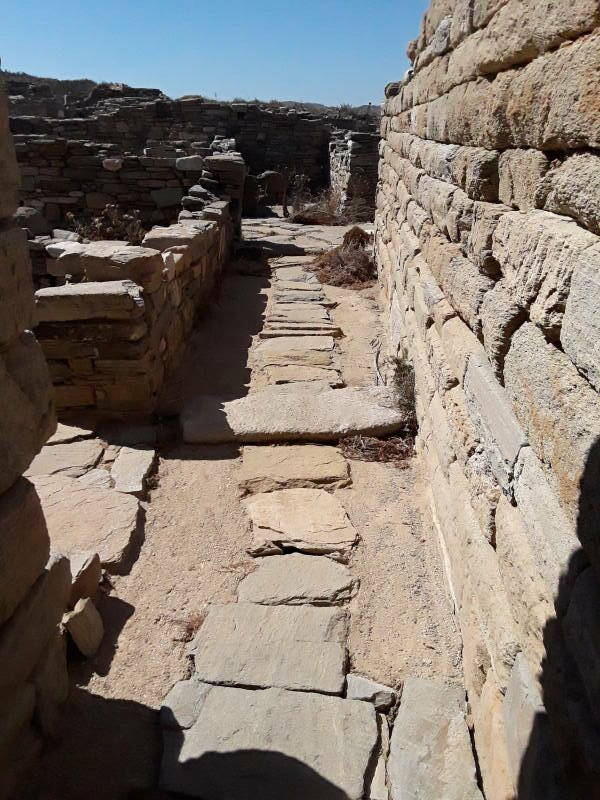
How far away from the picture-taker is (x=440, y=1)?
4184 millimetres

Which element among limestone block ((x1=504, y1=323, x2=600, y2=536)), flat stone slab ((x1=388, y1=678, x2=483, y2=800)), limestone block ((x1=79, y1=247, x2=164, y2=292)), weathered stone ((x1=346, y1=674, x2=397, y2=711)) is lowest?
weathered stone ((x1=346, y1=674, x2=397, y2=711))

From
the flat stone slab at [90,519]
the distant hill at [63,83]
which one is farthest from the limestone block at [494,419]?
the distant hill at [63,83]

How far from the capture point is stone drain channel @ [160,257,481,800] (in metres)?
2.09

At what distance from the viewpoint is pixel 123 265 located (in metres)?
4.65

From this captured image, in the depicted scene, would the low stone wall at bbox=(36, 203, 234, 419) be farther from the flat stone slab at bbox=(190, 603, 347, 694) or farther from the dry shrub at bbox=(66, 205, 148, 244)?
the dry shrub at bbox=(66, 205, 148, 244)

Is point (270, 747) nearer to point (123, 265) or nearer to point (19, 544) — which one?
point (19, 544)

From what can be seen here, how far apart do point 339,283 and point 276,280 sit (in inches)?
36.4

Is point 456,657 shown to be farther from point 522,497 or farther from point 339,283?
point 339,283

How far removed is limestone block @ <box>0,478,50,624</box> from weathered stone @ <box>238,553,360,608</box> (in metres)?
1.14

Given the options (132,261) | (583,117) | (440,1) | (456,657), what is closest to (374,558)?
(456,657)

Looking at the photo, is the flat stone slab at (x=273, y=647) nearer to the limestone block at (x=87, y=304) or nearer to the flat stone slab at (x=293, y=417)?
the flat stone slab at (x=293, y=417)

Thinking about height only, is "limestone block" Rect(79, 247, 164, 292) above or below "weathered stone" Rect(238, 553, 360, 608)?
above

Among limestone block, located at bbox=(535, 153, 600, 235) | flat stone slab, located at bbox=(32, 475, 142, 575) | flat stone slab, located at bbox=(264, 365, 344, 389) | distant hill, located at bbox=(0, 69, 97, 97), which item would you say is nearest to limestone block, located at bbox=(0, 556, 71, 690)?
flat stone slab, located at bbox=(32, 475, 142, 575)

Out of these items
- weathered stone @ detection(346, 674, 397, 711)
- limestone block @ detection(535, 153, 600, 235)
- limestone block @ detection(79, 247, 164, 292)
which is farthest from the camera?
limestone block @ detection(79, 247, 164, 292)
